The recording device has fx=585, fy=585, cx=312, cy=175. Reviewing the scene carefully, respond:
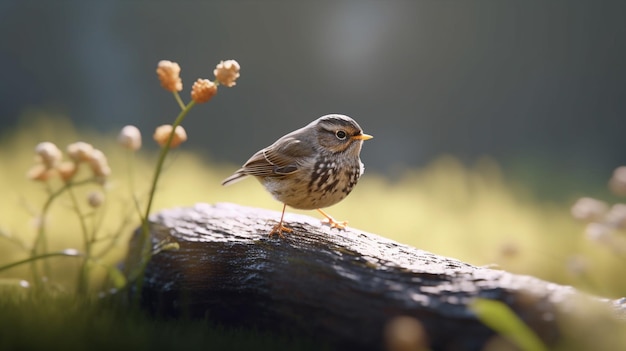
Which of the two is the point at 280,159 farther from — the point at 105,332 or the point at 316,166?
the point at 105,332

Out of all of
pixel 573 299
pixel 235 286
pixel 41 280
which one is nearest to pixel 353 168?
pixel 235 286

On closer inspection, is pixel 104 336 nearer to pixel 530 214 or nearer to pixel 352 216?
pixel 352 216

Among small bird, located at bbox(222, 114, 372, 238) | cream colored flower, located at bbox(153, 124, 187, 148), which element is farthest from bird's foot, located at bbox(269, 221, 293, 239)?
cream colored flower, located at bbox(153, 124, 187, 148)

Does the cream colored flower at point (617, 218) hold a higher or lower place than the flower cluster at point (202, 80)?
lower

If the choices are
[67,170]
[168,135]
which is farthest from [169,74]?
[67,170]

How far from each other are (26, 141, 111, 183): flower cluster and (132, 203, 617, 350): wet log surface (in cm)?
57

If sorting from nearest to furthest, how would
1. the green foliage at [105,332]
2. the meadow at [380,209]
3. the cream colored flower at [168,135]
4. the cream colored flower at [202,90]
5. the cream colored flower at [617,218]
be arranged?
the cream colored flower at [617,218], the green foliage at [105,332], the cream colored flower at [202,90], the cream colored flower at [168,135], the meadow at [380,209]

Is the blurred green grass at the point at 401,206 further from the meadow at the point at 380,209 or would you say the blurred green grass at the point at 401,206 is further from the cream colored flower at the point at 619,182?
the cream colored flower at the point at 619,182

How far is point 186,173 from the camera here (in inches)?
169

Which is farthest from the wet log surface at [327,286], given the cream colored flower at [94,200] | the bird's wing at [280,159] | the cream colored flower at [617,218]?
the cream colored flower at [94,200]

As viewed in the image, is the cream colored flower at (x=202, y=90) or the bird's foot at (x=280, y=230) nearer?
the cream colored flower at (x=202, y=90)

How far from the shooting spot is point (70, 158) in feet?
6.22

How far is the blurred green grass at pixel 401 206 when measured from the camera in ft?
10.2

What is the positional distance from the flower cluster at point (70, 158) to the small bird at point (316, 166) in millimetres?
682
